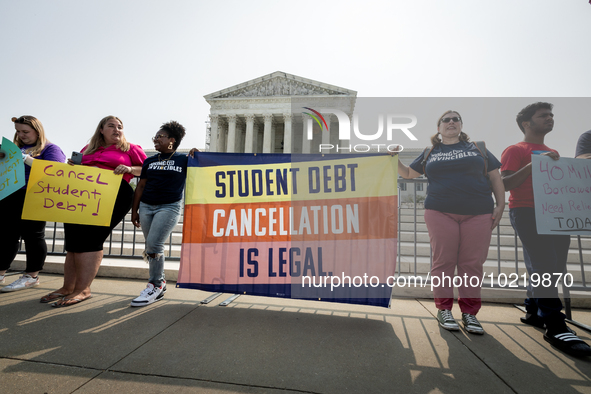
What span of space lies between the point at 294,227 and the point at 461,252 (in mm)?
1502

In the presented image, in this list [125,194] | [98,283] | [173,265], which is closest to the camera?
[125,194]

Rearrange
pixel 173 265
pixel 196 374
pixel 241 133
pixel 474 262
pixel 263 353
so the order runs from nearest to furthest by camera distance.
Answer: pixel 196 374 < pixel 263 353 < pixel 474 262 < pixel 173 265 < pixel 241 133

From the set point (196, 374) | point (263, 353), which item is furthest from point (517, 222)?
point (196, 374)

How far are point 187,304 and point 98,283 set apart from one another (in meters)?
1.47

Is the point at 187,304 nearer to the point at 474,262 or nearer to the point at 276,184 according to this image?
the point at 276,184

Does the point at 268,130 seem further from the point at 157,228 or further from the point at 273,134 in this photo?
the point at 157,228

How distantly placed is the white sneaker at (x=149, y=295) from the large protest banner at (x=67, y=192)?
Result: 0.79 metres

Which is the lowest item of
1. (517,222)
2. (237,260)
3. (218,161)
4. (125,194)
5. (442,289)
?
(442,289)

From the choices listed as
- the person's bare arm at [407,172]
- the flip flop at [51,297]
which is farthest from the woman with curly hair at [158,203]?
the person's bare arm at [407,172]

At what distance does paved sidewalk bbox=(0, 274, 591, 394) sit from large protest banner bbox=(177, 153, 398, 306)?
32cm

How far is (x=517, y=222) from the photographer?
2428mm

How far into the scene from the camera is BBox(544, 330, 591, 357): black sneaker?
1.88 meters

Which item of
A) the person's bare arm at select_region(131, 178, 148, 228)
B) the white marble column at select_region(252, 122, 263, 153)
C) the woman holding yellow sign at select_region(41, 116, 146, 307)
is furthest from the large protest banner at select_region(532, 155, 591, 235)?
the white marble column at select_region(252, 122, 263, 153)

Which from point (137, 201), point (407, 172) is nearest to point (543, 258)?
point (407, 172)
